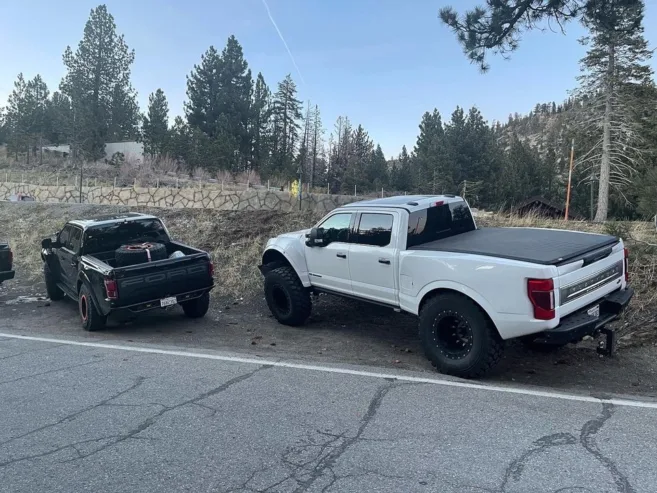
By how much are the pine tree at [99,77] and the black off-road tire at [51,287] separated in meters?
37.0

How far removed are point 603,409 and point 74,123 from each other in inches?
1834

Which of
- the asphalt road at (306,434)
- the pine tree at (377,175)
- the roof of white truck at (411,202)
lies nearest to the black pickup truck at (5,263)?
the asphalt road at (306,434)

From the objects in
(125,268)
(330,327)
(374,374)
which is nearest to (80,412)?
(374,374)

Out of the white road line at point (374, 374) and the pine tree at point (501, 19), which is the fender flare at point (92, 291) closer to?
the white road line at point (374, 374)

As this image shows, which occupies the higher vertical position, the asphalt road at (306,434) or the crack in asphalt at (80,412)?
the asphalt road at (306,434)

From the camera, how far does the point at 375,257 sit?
6.47m

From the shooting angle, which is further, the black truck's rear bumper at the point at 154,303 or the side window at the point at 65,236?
the side window at the point at 65,236

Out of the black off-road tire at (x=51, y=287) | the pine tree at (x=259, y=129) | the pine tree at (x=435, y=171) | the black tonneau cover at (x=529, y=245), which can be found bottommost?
the black off-road tire at (x=51, y=287)

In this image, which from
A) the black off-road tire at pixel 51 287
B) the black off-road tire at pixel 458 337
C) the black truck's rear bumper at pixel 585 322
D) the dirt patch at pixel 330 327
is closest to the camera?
the black truck's rear bumper at pixel 585 322

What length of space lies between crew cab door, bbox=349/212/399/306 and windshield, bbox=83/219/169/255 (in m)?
4.53

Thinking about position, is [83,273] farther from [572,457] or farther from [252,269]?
[572,457]

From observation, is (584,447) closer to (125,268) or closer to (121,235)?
(125,268)

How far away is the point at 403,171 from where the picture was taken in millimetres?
62281

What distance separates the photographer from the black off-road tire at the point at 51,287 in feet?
34.4
